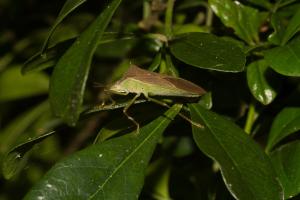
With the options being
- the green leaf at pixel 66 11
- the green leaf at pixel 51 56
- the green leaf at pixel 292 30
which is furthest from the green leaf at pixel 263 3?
the green leaf at pixel 66 11

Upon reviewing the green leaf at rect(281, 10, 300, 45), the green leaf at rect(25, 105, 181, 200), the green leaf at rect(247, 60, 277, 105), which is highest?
the green leaf at rect(281, 10, 300, 45)

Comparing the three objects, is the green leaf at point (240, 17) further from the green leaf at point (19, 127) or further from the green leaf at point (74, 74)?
the green leaf at point (19, 127)

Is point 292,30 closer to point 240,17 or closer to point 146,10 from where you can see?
point 240,17

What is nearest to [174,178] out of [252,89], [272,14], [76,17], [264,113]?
[264,113]

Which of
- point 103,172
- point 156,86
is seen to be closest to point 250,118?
point 156,86

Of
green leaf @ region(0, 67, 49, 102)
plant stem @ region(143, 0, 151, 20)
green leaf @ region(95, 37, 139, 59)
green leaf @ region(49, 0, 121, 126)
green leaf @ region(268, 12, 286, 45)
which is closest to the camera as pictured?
green leaf @ region(49, 0, 121, 126)

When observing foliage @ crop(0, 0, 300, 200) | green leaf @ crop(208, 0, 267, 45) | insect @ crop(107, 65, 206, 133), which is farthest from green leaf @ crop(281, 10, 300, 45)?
insect @ crop(107, 65, 206, 133)

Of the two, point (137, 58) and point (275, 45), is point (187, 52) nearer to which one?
point (275, 45)

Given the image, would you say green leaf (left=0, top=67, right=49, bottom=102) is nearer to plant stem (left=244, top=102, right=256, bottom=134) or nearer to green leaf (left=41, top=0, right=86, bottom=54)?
plant stem (left=244, top=102, right=256, bottom=134)
